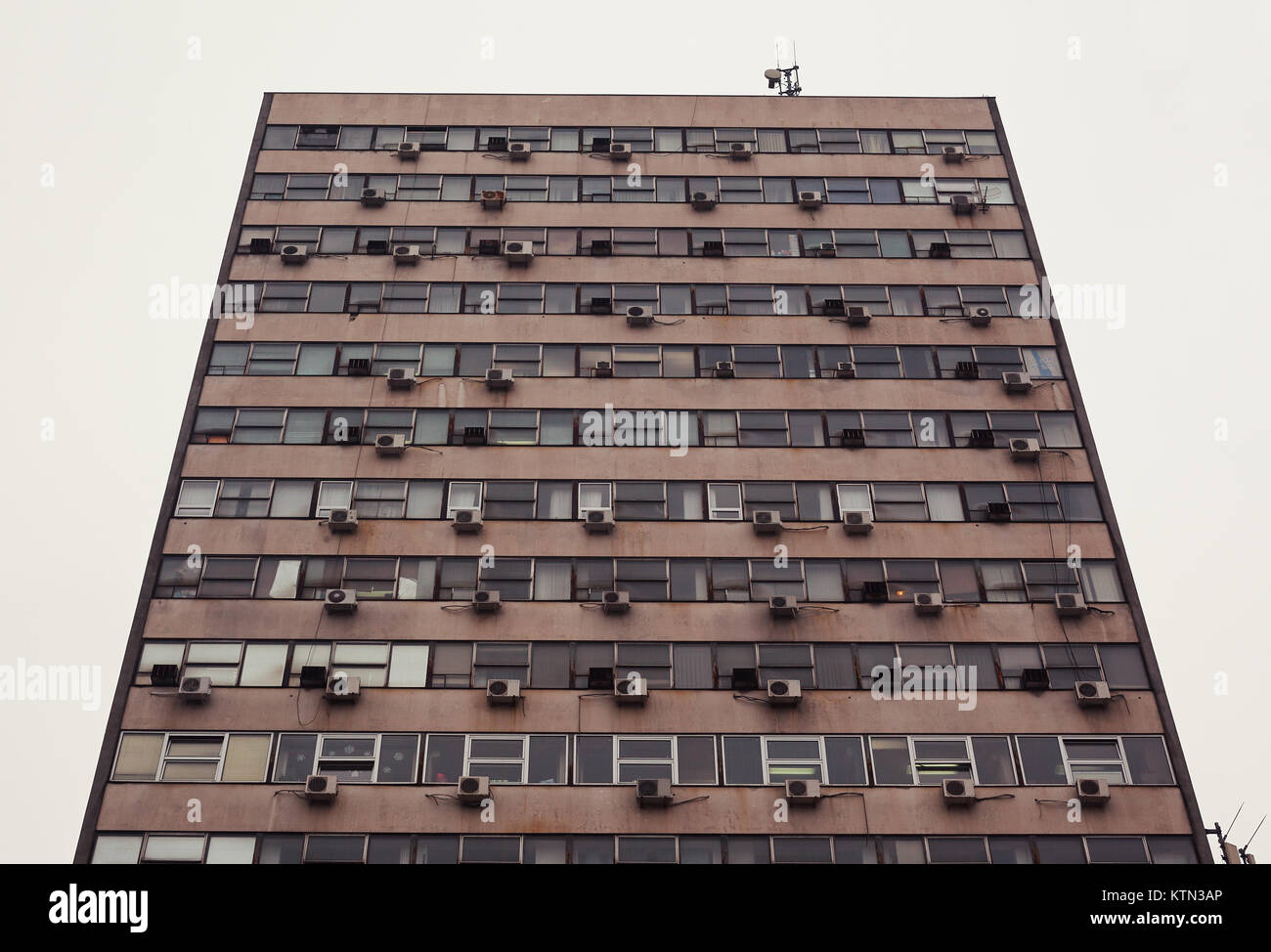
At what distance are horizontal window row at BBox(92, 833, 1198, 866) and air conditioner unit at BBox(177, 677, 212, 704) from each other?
11.6 feet

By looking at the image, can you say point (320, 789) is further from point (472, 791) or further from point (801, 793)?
point (801, 793)

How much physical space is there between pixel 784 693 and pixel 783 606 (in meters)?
2.61

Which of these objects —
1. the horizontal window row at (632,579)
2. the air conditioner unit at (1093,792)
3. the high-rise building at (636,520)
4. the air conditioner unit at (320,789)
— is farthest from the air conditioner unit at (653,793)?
the air conditioner unit at (1093,792)

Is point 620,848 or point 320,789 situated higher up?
point 320,789

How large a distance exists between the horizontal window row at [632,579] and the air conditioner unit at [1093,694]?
3.04m

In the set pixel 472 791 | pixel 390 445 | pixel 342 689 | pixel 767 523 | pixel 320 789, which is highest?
pixel 390 445

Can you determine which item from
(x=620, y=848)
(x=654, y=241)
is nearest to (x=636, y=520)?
(x=620, y=848)

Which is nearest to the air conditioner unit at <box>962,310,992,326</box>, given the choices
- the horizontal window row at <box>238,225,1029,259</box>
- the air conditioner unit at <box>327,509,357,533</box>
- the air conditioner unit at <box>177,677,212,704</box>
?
the horizontal window row at <box>238,225,1029,259</box>

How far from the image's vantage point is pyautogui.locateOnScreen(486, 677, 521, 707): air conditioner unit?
34.5 meters

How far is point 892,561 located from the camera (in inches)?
1485

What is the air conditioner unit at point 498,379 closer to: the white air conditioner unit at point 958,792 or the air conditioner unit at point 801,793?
the air conditioner unit at point 801,793

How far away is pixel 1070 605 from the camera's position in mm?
36594

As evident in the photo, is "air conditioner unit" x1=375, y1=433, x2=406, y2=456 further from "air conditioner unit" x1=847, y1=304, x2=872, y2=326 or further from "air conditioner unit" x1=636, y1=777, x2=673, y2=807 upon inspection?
"air conditioner unit" x1=847, y1=304, x2=872, y2=326

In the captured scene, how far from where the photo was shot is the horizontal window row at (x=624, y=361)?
136 ft
